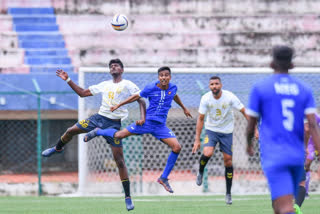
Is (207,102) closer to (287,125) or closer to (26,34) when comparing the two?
(287,125)

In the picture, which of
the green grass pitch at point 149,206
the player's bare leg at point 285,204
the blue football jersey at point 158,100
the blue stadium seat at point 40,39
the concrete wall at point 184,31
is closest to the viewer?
the player's bare leg at point 285,204

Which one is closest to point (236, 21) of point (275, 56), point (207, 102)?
point (207, 102)

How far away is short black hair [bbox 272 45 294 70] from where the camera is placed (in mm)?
5457

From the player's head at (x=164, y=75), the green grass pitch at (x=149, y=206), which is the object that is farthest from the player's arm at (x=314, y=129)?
the player's head at (x=164, y=75)

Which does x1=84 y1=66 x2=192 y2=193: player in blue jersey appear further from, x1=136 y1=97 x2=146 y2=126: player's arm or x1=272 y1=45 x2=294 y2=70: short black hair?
x1=272 y1=45 x2=294 y2=70: short black hair

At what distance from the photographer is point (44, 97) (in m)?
18.0

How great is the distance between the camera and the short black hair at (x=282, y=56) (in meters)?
5.46

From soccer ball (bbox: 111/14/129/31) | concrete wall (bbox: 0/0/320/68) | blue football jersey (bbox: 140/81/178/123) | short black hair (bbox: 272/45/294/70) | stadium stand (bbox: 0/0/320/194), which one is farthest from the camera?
concrete wall (bbox: 0/0/320/68)

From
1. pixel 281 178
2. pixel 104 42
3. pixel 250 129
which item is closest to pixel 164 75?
pixel 250 129

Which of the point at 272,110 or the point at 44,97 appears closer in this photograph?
the point at 272,110

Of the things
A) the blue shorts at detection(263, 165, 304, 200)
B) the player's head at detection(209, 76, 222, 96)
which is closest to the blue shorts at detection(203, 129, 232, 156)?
the player's head at detection(209, 76, 222, 96)

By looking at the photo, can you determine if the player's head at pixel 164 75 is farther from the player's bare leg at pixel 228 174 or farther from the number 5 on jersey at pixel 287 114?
the number 5 on jersey at pixel 287 114

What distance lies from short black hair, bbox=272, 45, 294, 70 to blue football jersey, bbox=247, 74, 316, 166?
0.11 meters

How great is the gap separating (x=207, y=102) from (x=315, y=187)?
555 cm
